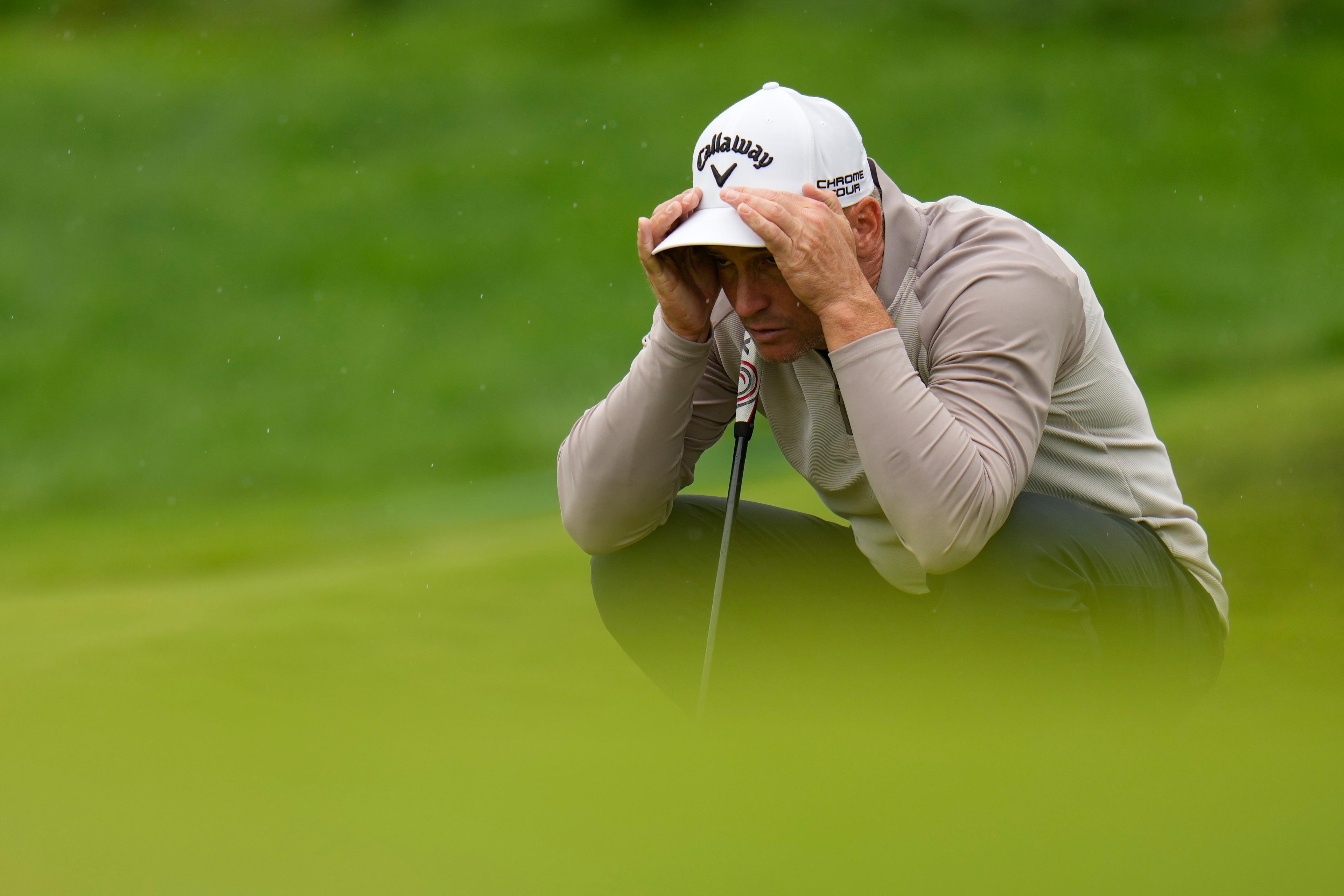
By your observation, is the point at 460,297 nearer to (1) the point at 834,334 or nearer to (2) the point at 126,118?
(2) the point at 126,118

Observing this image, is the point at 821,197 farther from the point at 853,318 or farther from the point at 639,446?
the point at 639,446

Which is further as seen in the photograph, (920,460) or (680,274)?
(680,274)

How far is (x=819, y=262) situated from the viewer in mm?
1402

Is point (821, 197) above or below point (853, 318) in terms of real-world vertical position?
above

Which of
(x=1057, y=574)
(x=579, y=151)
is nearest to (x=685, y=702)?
(x=1057, y=574)

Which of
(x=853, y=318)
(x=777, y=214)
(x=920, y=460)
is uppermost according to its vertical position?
(x=777, y=214)

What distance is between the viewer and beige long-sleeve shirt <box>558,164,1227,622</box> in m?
1.38

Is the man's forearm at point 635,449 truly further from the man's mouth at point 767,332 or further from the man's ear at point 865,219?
the man's ear at point 865,219

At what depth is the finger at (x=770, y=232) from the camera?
1389 mm

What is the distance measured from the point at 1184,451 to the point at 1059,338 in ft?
7.10

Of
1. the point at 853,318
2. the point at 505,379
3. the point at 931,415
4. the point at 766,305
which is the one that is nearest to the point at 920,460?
the point at 931,415

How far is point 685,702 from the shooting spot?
5.82ft

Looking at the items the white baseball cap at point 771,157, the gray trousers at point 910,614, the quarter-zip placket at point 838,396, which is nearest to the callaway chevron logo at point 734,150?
the white baseball cap at point 771,157

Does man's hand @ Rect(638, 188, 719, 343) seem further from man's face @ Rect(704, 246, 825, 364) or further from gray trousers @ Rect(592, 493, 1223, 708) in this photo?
gray trousers @ Rect(592, 493, 1223, 708)
